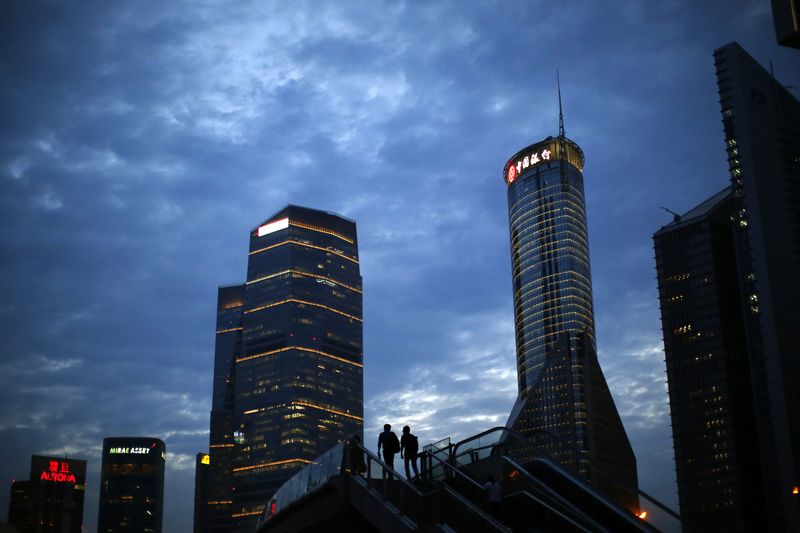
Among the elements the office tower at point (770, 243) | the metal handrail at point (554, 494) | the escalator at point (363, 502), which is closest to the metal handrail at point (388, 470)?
the escalator at point (363, 502)

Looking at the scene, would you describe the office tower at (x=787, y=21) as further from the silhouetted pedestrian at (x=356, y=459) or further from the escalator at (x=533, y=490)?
the silhouetted pedestrian at (x=356, y=459)

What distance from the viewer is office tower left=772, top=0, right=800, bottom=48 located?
14.9m

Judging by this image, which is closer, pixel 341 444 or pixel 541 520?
pixel 541 520

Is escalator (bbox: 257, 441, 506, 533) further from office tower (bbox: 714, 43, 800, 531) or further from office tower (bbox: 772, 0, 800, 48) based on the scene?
office tower (bbox: 714, 43, 800, 531)

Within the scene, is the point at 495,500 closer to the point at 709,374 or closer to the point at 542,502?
the point at 542,502

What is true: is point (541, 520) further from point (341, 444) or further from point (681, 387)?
point (681, 387)

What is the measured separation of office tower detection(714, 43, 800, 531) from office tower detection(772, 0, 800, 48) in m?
155

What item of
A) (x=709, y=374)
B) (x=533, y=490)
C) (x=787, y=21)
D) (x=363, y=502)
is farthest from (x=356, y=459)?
(x=709, y=374)

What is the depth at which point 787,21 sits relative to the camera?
15.0 meters

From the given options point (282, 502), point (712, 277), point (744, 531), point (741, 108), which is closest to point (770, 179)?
point (741, 108)

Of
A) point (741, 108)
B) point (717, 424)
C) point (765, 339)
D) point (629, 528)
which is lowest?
point (629, 528)

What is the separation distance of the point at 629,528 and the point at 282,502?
1241 cm

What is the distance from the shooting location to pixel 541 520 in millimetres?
18031

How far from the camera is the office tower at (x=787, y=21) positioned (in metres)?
14.9
